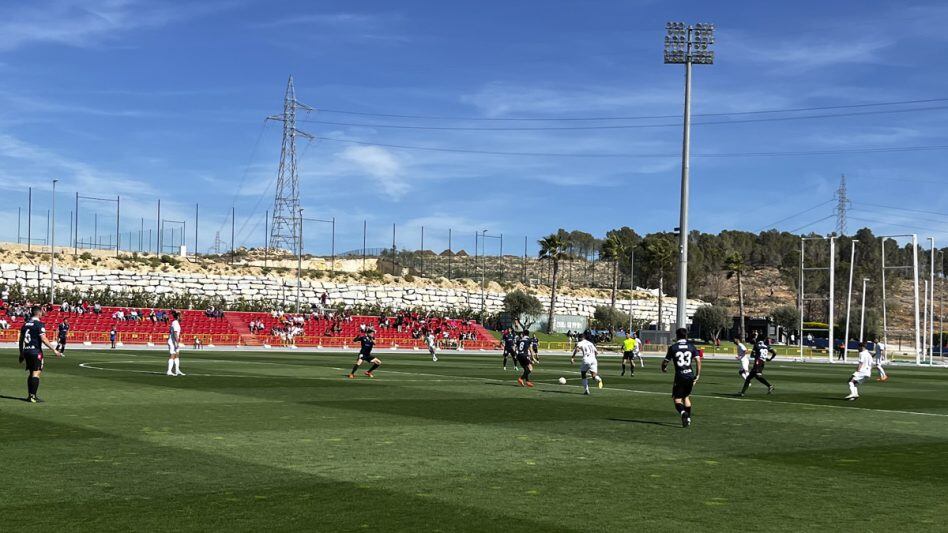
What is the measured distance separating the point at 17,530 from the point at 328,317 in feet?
285

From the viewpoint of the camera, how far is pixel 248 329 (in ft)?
292

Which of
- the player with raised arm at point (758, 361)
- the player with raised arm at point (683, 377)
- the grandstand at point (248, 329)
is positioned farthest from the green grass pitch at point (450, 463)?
the grandstand at point (248, 329)

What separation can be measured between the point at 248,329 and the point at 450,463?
76771mm

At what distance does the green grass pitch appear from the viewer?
36.0 feet

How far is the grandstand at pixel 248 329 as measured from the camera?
2931 inches

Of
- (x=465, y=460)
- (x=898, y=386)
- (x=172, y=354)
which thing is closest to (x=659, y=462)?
(x=465, y=460)

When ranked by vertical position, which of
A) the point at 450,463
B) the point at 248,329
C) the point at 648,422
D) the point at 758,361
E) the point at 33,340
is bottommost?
the point at 248,329

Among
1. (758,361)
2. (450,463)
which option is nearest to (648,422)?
(450,463)

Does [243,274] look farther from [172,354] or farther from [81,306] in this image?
[172,354]

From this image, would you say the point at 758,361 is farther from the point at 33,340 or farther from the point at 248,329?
the point at 248,329

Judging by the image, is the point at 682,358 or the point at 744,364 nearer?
the point at 682,358

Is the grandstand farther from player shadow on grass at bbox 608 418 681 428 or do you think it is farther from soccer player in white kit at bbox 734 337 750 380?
player shadow on grass at bbox 608 418 681 428

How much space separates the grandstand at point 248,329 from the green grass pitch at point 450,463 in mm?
47140

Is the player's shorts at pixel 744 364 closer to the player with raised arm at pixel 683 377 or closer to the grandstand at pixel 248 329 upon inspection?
the player with raised arm at pixel 683 377
